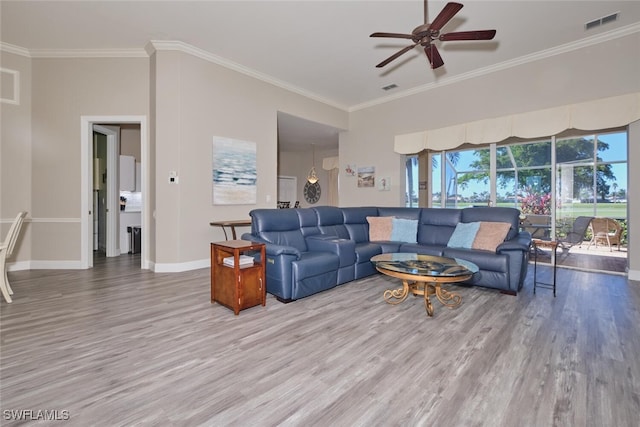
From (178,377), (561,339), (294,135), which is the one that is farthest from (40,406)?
(294,135)

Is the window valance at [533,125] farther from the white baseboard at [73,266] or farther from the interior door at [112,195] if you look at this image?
the interior door at [112,195]

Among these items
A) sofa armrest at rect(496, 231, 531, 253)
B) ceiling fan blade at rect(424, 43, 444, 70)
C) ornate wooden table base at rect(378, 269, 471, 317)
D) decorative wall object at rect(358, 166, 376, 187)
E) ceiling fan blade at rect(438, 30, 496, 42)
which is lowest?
ornate wooden table base at rect(378, 269, 471, 317)

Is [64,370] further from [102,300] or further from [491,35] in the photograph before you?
[491,35]

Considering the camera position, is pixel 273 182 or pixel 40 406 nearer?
pixel 40 406

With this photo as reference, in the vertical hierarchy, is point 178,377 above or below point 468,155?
below

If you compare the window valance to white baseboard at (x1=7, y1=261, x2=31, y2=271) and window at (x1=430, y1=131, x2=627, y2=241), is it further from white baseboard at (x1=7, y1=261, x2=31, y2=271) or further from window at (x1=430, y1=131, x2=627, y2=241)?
white baseboard at (x1=7, y1=261, x2=31, y2=271)

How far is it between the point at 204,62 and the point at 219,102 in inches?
24.6

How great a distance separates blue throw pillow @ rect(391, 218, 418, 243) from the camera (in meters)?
4.62

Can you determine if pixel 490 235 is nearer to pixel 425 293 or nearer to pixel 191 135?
pixel 425 293

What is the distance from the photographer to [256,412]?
1.49 m

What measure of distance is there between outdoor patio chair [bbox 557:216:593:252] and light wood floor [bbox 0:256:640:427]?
6.94ft

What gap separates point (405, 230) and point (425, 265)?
1732 mm

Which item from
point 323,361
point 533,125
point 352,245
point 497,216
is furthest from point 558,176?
point 323,361

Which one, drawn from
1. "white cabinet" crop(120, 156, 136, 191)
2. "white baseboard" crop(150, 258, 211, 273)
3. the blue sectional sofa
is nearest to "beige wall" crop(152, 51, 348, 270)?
"white baseboard" crop(150, 258, 211, 273)
